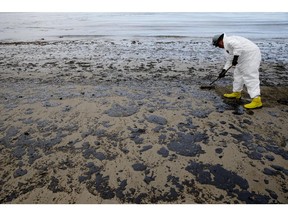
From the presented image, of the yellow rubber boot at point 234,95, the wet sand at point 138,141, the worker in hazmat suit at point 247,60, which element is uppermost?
the worker in hazmat suit at point 247,60

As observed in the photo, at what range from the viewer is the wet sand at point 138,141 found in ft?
8.96

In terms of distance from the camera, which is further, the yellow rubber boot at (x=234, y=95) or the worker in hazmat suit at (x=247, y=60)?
the yellow rubber boot at (x=234, y=95)

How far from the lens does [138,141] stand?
3.69m

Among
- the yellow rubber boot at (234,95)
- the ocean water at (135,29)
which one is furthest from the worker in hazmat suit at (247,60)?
the ocean water at (135,29)

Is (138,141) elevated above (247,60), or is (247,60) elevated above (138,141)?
(247,60)

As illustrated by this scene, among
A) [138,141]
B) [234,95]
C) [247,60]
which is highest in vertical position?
[247,60]

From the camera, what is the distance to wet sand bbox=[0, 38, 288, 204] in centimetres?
273

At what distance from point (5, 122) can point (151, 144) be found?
9.03 feet

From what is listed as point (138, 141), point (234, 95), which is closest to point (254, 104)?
point (234, 95)

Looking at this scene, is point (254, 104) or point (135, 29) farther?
point (135, 29)

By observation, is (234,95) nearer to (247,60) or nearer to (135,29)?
(247,60)

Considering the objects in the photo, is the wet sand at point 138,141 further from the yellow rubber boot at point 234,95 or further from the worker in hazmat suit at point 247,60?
the worker in hazmat suit at point 247,60

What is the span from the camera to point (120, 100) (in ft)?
17.3

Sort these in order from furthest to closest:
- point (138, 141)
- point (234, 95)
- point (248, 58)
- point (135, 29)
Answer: point (135, 29) → point (234, 95) → point (248, 58) → point (138, 141)
